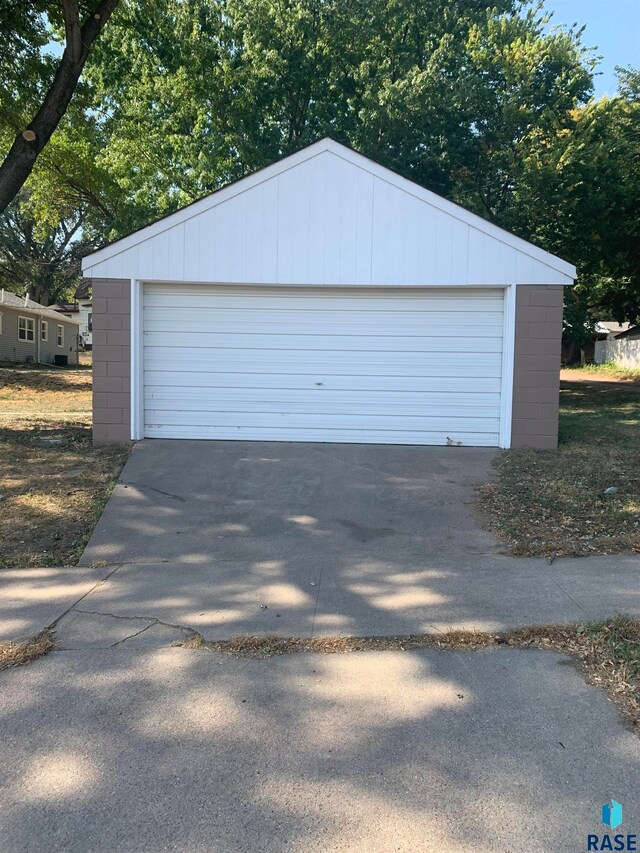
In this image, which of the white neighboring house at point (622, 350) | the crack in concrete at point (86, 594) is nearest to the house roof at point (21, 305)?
the crack in concrete at point (86, 594)

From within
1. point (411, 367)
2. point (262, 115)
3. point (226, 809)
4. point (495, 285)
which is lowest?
point (226, 809)

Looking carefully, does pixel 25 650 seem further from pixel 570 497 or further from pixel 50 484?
pixel 570 497

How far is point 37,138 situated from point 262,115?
1182 cm

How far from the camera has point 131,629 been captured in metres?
4.39

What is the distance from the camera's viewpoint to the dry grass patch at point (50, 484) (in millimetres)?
6215

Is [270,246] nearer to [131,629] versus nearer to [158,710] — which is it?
[131,629]

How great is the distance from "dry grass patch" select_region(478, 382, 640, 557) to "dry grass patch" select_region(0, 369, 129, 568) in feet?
14.4

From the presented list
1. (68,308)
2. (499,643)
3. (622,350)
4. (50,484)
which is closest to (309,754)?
(499,643)

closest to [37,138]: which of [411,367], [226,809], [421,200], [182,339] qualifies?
[182,339]

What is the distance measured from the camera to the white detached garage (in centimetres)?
982

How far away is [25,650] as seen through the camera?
408 cm

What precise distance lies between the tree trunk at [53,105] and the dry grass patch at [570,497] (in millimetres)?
8253

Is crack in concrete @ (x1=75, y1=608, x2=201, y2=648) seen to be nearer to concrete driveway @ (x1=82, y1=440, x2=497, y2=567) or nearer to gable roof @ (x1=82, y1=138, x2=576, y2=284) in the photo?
concrete driveway @ (x1=82, y1=440, x2=497, y2=567)

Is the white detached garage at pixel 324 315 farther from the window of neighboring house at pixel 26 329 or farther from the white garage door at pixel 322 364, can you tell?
the window of neighboring house at pixel 26 329
